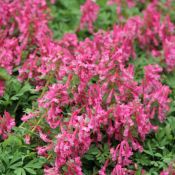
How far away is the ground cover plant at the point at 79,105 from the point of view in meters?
2.88

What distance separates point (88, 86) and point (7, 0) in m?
1.29

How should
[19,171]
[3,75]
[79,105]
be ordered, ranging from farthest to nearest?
[3,75], [79,105], [19,171]

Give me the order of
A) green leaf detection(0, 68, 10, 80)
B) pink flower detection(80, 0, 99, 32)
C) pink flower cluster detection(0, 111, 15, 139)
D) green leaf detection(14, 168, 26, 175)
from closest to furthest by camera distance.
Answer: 1. green leaf detection(14, 168, 26, 175)
2. pink flower cluster detection(0, 111, 15, 139)
3. green leaf detection(0, 68, 10, 80)
4. pink flower detection(80, 0, 99, 32)

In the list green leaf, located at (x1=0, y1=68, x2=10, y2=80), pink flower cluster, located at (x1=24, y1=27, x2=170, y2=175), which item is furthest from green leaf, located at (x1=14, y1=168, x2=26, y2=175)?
Result: green leaf, located at (x1=0, y1=68, x2=10, y2=80)

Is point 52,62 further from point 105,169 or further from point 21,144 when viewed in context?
point 105,169

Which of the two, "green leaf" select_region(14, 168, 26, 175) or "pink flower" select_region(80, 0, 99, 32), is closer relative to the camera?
"green leaf" select_region(14, 168, 26, 175)

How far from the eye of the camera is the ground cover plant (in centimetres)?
288

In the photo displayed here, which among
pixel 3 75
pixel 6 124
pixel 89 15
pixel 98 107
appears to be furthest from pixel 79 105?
pixel 89 15

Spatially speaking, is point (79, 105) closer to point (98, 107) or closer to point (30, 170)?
point (98, 107)

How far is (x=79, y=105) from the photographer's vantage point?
315 cm

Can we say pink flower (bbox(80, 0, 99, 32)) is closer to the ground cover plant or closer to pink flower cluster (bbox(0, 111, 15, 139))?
the ground cover plant

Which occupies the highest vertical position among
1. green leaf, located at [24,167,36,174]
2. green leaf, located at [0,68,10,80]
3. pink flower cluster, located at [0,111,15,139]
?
green leaf, located at [0,68,10,80]

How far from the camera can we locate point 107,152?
10.1 feet

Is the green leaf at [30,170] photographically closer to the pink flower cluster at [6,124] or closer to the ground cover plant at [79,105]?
the ground cover plant at [79,105]
